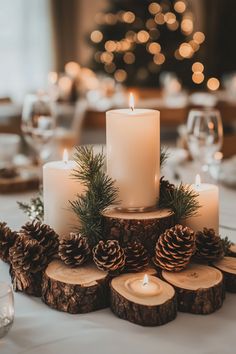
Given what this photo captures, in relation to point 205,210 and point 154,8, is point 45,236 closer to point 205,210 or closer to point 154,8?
point 205,210

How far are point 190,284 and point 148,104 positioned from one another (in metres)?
3.27

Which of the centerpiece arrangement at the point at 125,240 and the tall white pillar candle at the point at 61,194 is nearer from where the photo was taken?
the centerpiece arrangement at the point at 125,240

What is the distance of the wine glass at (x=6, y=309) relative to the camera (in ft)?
2.52

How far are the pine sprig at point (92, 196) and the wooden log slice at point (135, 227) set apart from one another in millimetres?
15

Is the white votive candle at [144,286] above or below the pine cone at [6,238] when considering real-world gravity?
below

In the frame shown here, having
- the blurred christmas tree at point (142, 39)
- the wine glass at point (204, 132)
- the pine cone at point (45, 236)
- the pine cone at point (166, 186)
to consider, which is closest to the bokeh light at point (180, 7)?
the blurred christmas tree at point (142, 39)

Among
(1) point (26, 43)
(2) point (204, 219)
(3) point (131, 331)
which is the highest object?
(1) point (26, 43)

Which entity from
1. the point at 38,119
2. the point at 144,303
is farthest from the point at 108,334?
the point at 38,119

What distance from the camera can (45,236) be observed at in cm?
94

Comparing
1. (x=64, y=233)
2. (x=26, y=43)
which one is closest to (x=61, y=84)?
(x=26, y=43)

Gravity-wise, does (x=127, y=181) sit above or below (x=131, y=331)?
above

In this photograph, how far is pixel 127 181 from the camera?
37.7 inches

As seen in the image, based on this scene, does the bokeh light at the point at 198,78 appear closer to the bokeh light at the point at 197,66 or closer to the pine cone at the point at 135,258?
the bokeh light at the point at 197,66

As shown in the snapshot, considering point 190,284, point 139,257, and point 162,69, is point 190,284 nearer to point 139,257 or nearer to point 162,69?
point 139,257
